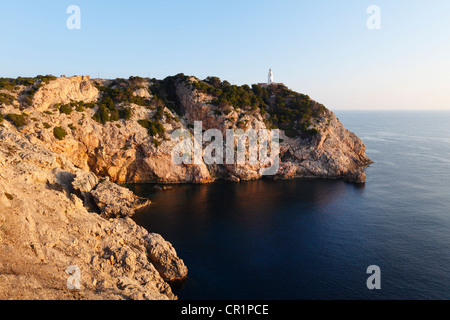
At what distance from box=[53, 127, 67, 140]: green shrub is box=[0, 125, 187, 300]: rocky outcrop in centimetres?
1960

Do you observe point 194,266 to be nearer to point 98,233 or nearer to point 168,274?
point 168,274

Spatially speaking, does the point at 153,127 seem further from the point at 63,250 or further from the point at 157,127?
the point at 63,250

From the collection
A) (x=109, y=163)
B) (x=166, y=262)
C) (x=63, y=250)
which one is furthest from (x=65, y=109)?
(x=166, y=262)

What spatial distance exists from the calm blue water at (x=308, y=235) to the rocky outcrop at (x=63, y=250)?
→ 17.0ft

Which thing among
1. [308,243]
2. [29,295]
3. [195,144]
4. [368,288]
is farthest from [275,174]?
[29,295]

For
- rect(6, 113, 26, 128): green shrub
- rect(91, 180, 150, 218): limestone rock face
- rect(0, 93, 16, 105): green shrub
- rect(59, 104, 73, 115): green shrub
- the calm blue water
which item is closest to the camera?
the calm blue water

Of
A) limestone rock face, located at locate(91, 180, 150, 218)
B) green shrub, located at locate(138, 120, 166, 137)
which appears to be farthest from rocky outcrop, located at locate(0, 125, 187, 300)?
green shrub, located at locate(138, 120, 166, 137)

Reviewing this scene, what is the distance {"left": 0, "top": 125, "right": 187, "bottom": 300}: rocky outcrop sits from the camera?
18.8 meters

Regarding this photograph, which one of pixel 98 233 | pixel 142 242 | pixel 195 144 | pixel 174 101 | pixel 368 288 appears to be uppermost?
pixel 174 101

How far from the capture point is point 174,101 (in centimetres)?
8812

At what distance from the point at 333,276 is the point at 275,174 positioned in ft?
152

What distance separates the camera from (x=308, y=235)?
41594 mm

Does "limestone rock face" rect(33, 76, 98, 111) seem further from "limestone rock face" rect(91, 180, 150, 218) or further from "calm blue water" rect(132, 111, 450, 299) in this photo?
"limestone rock face" rect(91, 180, 150, 218)

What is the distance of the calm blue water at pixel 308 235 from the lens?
29188mm
